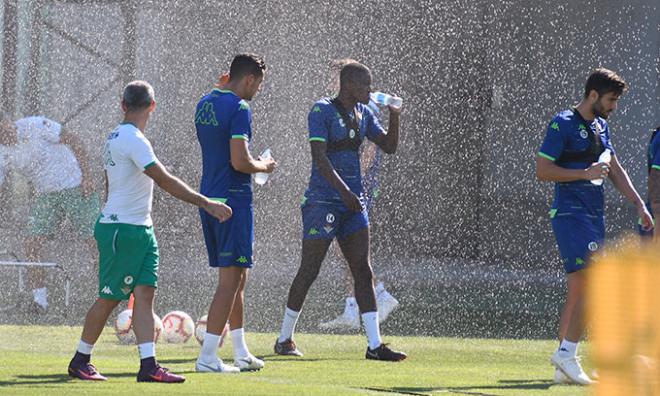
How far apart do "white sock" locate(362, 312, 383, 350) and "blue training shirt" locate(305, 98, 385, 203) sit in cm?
69

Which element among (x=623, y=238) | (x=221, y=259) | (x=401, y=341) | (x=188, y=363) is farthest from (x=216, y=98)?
(x=623, y=238)

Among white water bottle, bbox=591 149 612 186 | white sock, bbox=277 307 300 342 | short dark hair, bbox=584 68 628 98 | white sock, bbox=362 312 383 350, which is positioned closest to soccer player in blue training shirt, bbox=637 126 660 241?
white water bottle, bbox=591 149 612 186

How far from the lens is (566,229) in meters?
7.91

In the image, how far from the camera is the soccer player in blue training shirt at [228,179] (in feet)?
25.5

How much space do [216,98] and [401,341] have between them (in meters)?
Answer: 3.25

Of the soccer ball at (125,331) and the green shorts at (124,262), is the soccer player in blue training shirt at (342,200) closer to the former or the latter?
the soccer ball at (125,331)

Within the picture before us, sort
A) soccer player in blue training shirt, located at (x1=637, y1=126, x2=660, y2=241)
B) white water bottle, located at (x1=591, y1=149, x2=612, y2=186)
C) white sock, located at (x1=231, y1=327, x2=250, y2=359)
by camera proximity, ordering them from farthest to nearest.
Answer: soccer player in blue training shirt, located at (x1=637, y1=126, x2=660, y2=241), white sock, located at (x1=231, y1=327, x2=250, y2=359), white water bottle, located at (x1=591, y1=149, x2=612, y2=186)

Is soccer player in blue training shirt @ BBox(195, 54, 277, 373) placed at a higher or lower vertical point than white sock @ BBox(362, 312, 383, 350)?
higher

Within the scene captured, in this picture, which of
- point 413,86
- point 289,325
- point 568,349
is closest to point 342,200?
point 289,325

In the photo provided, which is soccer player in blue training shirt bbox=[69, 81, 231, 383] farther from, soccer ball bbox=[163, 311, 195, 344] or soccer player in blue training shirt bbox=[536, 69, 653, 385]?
soccer ball bbox=[163, 311, 195, 344]

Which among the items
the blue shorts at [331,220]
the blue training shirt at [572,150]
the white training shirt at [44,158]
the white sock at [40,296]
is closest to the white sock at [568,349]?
the blue training shirt at [572,150]

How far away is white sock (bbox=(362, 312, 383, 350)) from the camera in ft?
29.3

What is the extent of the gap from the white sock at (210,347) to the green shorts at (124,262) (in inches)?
29.2

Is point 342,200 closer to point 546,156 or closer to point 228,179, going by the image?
point 228,179
